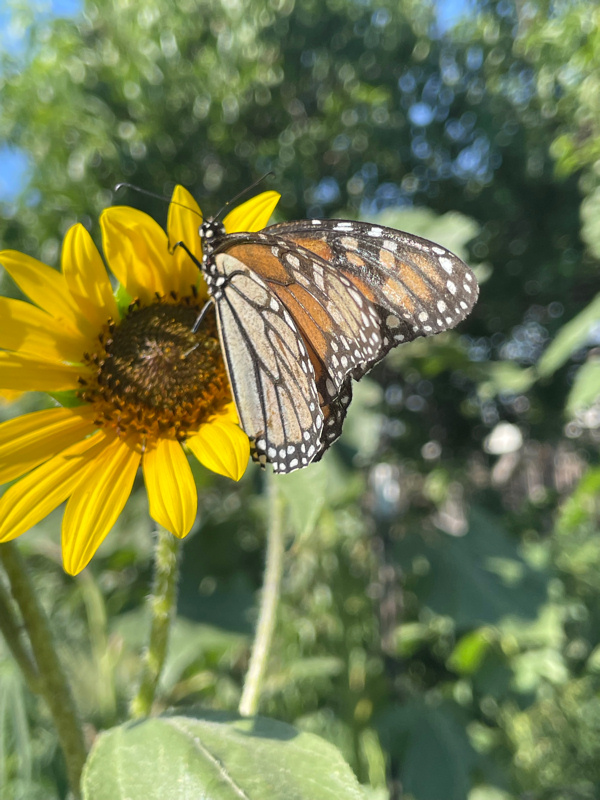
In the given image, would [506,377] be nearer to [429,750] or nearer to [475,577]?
[475,577]

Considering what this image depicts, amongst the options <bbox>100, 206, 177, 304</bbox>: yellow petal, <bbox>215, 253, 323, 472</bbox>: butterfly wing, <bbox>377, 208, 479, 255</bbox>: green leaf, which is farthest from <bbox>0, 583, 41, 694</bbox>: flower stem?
<bbox>377, 208, 479, 255</bbox>: green leaf

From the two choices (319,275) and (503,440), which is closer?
(319,275)

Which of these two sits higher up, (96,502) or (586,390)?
(96,502)

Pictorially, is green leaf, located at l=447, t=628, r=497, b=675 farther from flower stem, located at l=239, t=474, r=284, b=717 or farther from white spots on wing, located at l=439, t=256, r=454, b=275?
white spots on wing, located at l=439, t=256, r=454, b=275

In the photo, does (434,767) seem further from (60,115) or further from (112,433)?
(60,115)

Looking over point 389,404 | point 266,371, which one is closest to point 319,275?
point 266,371

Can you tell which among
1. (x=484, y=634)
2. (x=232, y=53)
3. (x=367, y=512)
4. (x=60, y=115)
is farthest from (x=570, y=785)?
(x=232, y=53)

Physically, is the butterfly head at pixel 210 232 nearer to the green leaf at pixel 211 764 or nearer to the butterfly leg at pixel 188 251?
the butterfly leg at pixel 188 251
